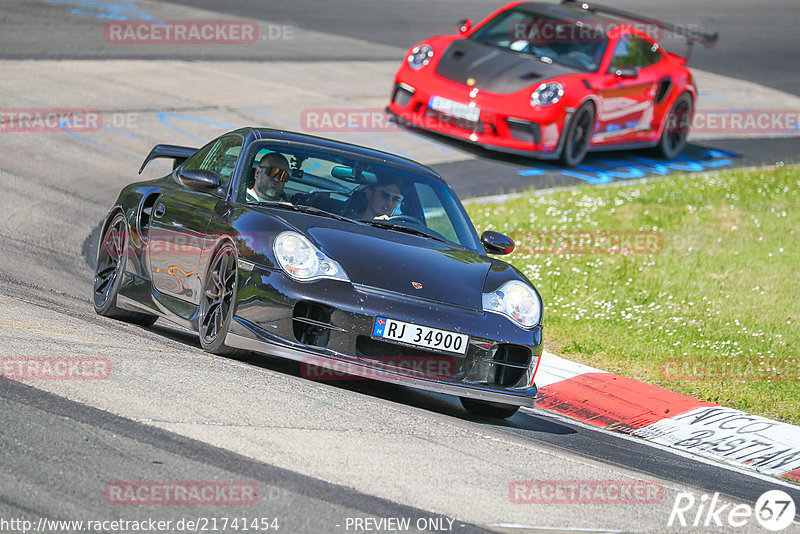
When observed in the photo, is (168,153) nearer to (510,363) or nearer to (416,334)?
(416,334)

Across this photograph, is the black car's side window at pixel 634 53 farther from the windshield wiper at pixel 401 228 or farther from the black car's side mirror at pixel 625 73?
the windshield wiper at pixel 401 228

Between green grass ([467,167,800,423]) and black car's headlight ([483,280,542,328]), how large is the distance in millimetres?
2109

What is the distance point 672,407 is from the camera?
26.6 ft

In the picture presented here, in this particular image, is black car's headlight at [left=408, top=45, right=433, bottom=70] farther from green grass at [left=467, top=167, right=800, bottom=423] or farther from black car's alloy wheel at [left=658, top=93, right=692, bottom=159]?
black car's alloy wheel at [left=658, top=93, right=692, bottom=159]

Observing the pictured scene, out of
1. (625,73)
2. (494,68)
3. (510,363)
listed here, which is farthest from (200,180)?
(625,73)

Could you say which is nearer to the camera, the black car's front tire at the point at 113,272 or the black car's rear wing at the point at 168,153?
the black car's front tire at the point at 113,272

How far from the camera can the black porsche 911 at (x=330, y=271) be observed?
637 cm

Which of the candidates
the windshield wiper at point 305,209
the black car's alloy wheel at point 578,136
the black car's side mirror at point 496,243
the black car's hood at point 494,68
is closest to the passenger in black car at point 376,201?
the windshield wiper at point 305,209

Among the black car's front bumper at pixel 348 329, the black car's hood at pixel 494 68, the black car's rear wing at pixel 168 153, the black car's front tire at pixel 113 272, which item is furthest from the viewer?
the black car's hood at pixel 494 68

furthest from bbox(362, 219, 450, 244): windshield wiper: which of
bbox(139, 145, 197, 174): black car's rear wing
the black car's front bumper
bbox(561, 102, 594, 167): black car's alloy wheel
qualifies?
bbox(561, 102, 594, 167): black car's alloy wheel

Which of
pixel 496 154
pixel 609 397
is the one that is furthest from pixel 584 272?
pixel 496 154

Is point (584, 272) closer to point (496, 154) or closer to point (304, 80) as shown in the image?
point (496, 154)

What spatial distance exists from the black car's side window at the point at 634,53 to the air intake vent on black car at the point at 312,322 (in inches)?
404

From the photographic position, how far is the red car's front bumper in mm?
14930
